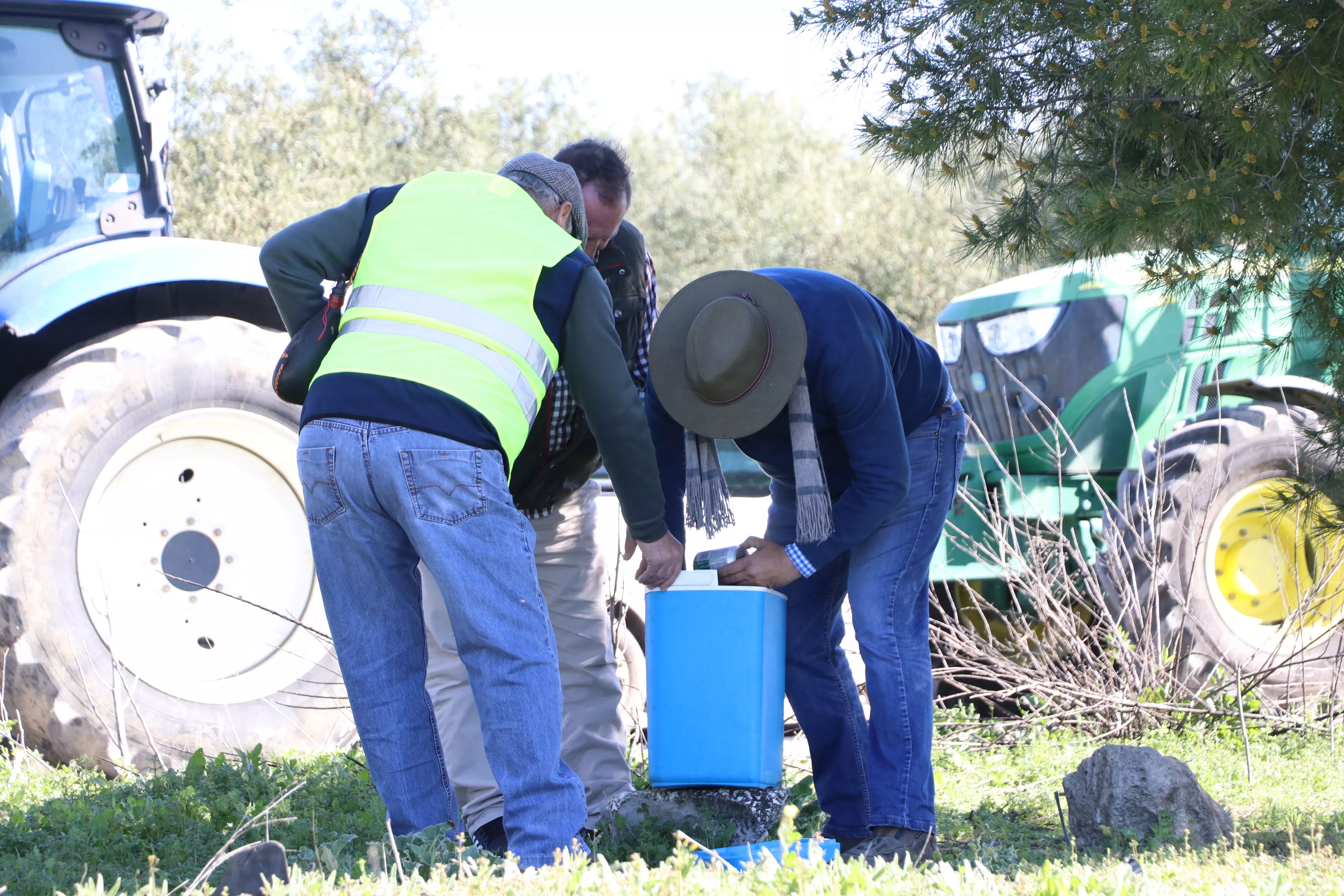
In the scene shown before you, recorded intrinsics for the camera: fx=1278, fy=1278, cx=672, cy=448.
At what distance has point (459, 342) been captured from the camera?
2.83 metres

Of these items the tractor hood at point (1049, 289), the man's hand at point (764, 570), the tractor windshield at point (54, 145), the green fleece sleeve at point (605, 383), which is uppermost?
the tractor windshield at point (54, 145)

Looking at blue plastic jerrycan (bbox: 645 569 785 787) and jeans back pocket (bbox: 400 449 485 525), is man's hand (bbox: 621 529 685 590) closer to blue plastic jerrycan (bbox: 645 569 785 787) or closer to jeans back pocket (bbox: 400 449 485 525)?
blue plastic jerrycan (bbox: 645 569 785 787)

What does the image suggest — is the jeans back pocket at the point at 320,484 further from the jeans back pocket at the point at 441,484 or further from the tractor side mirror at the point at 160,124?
the tractor side mirror at the point at 160,124

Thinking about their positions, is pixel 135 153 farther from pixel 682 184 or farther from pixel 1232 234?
pixel 682 184

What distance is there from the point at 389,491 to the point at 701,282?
1050mm

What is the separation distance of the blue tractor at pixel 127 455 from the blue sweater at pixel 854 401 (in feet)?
6.01

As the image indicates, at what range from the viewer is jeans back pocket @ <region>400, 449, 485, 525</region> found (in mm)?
2750

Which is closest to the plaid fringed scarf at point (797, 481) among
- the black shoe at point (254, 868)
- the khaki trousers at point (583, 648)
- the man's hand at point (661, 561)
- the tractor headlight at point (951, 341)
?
the man's hand at point (661, 561)

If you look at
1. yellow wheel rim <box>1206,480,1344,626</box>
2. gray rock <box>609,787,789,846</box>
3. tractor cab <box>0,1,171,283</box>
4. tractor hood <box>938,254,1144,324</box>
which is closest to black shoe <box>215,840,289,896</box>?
gray rock <box>609,787,789,846</box>

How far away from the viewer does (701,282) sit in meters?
3.36

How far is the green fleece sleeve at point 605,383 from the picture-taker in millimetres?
2959

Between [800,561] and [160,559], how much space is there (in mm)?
2412

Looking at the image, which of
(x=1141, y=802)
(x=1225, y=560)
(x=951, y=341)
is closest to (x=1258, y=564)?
(x=1225, y=560)

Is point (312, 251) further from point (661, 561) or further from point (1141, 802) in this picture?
point (1141, 802)
